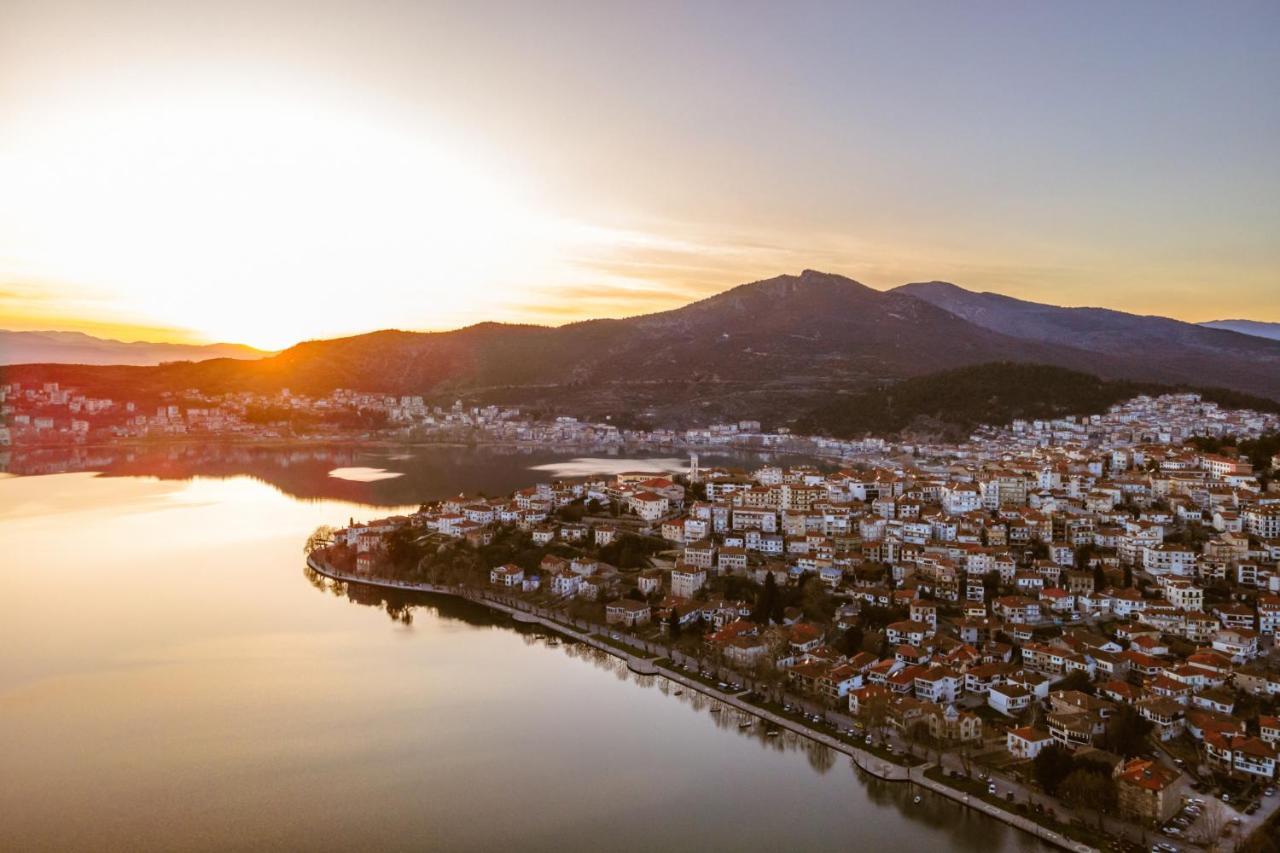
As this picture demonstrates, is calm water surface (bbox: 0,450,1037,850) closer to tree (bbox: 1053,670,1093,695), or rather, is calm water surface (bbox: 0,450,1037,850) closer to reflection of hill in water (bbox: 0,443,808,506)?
tree (bbox: 1053,670,1093,695)

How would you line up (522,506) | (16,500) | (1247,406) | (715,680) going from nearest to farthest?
(715,680), (522,506), (16,500), (1247,406)

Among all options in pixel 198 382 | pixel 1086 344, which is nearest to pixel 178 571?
pixel 198 382

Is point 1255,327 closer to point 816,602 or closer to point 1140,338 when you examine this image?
point 1140,338

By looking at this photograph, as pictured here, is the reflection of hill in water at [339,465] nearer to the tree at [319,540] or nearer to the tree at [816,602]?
the tree at [319,540]

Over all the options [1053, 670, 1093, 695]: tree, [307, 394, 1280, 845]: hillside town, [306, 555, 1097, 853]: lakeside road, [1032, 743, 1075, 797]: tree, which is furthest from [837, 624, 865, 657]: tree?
[1032, 743, 1075, 797]: tree

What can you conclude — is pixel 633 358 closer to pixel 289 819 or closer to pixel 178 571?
pixel 178 571

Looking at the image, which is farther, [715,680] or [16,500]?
[16,500]
